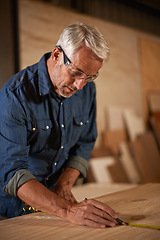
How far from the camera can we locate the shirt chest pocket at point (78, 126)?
1.93 m

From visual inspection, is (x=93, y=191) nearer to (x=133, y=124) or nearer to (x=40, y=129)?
(x=40, y=129)

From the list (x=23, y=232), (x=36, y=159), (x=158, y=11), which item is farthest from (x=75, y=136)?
(x=158, y=11)

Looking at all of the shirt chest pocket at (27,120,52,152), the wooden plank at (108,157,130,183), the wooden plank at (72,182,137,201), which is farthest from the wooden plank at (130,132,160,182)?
the shirt chest pocket at (27,120,52,152)

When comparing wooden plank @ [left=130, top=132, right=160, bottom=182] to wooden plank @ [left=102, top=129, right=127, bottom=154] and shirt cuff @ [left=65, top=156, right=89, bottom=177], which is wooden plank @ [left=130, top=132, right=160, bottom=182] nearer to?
wooden plank @ [left=102, top=129, right=127, bottom=154]

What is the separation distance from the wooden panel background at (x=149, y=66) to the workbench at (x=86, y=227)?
509 centimetres

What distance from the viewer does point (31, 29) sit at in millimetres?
4379

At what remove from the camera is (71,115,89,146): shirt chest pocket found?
193cm

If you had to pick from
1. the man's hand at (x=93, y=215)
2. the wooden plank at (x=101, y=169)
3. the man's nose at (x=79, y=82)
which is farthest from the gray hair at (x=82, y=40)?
the wooden plank at (x=101, y=169)

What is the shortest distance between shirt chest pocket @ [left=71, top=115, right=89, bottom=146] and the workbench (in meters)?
0.57

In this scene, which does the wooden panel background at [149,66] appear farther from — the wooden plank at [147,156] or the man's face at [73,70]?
the man's face at [73,70]

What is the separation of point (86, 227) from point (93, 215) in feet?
0.19

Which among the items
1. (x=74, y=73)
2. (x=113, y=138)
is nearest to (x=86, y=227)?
(x=74, y=73)

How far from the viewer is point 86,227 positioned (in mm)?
1172

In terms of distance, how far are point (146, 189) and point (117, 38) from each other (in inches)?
180
